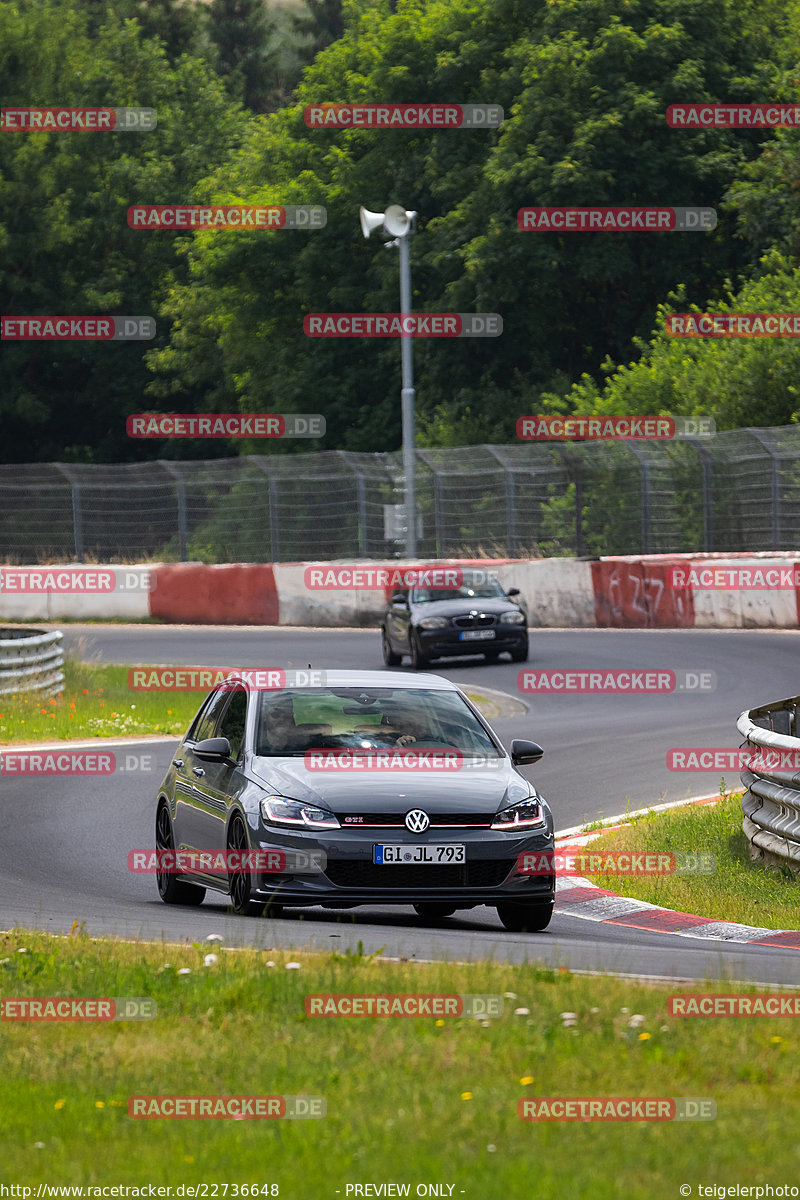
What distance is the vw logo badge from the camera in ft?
32.8

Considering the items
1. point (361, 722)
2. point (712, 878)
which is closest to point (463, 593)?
point (712, 878)

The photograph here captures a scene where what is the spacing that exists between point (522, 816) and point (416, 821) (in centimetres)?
61

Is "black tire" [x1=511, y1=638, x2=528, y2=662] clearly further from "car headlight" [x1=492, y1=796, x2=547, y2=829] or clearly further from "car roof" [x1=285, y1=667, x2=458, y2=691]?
"car headlight" [x1=492, y1=796, x2=547, y2=829]

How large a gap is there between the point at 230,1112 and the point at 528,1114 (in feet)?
2.94

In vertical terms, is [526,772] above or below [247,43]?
below

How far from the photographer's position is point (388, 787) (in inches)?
402

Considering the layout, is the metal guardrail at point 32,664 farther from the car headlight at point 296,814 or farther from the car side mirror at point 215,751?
the car headlight at point 296,814

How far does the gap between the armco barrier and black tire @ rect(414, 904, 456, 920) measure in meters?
18.9

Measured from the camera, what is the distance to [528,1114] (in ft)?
18.4

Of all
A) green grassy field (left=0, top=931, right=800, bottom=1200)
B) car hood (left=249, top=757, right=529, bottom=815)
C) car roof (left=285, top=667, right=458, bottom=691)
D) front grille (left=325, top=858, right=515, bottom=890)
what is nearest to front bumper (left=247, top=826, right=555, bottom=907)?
front grille (left=325, top=858, right=515, bottom=890)

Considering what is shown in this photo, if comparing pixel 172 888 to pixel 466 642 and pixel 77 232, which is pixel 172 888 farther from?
pixel 77 232

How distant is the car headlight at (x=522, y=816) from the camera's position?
10133 mm

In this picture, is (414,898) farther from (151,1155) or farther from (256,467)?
(256,467)

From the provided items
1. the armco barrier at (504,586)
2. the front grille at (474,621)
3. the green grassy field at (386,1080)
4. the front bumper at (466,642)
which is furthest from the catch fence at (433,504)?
the green grassy field at (386,1080)
